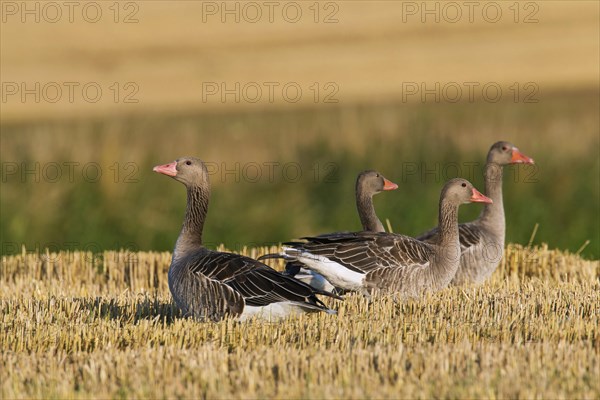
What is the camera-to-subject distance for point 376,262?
10.2 m

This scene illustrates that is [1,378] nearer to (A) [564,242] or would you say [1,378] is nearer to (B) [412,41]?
(A) [564,242]

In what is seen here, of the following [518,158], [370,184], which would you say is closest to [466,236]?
[370,184]

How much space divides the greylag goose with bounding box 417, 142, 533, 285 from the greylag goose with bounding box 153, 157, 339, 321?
339 cm

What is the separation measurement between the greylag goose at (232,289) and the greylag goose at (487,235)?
339 centimetres

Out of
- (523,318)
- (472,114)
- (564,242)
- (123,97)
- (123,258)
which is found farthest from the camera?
(123,97)

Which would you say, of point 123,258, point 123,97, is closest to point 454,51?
point 123,97

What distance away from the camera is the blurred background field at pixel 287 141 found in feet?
50.3

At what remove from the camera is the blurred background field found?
15.3 meters

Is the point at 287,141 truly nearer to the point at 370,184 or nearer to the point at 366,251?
the point at 370,184

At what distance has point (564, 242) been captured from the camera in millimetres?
15266

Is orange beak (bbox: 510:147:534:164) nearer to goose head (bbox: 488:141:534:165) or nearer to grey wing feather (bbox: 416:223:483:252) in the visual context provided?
goose head (bbox: 488:141:534:165)

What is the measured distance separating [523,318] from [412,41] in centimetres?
2294

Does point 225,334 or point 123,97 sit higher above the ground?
point 123,97

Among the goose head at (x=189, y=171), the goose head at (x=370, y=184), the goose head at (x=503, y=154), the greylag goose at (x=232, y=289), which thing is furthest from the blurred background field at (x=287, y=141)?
the greylag goose at (x=232, y=289)
